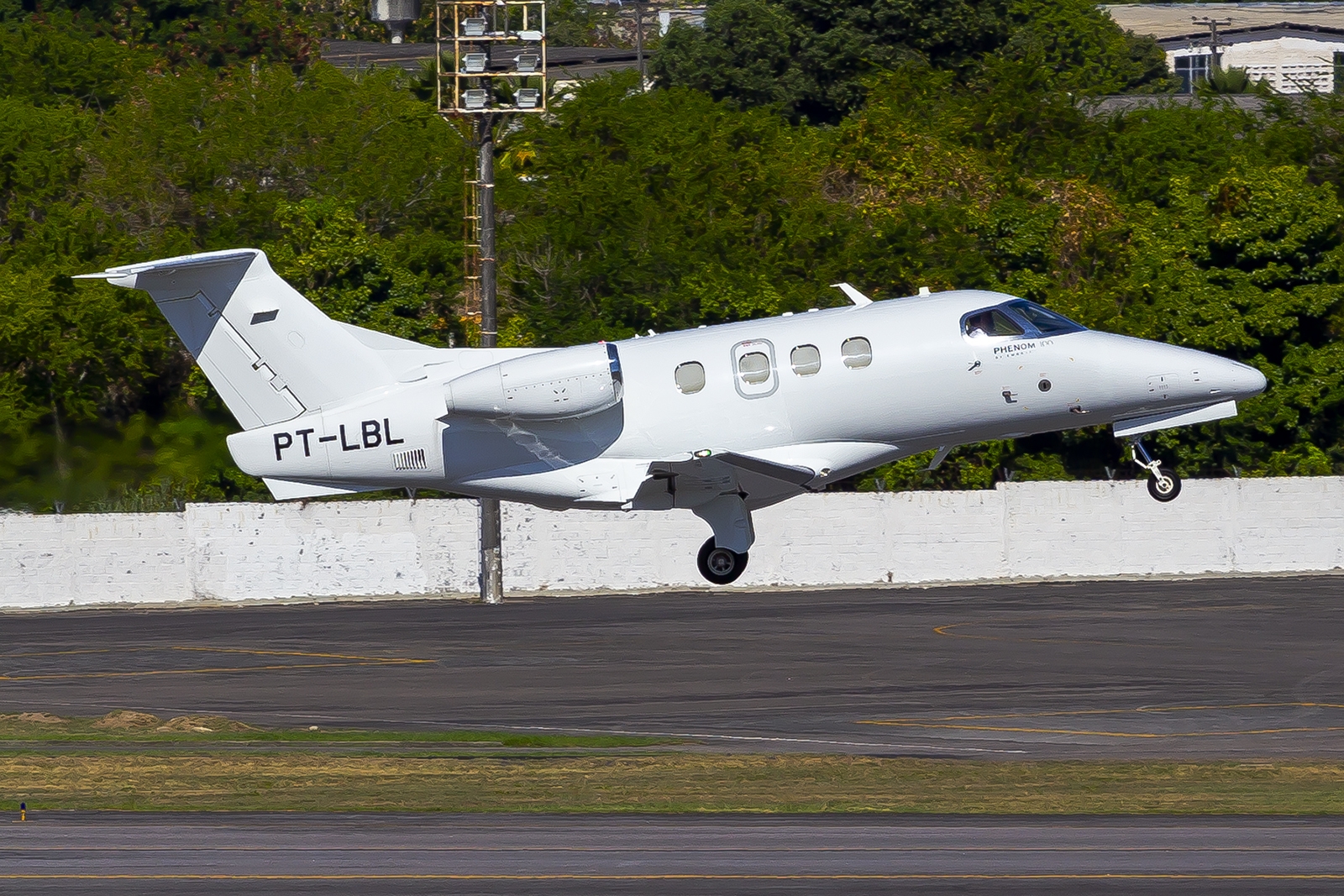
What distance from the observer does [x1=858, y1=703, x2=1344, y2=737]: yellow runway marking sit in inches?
995

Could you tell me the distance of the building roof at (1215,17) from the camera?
128m

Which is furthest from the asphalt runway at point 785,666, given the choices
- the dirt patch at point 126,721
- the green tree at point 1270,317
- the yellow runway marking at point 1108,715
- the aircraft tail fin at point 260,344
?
the aircraft tail fin at point 260,344

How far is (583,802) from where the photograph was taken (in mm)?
21219

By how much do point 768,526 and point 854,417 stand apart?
19.4 metres

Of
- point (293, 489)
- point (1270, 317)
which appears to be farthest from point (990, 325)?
point (1270, 317)

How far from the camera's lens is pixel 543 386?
73.7 feet

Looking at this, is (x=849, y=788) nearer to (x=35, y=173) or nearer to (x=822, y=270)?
(x=822, y=270)

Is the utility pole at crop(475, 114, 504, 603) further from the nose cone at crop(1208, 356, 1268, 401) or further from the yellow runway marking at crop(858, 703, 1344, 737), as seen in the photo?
the nose cone at crop(1208, 356, 1268, 401)

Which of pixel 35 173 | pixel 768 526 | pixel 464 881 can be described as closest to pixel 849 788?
pixel 464 881

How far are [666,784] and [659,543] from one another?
20265 millimetres

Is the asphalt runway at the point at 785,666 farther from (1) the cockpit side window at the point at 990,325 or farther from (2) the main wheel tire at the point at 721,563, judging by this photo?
(1) the cockpit side window at the point at 990,325

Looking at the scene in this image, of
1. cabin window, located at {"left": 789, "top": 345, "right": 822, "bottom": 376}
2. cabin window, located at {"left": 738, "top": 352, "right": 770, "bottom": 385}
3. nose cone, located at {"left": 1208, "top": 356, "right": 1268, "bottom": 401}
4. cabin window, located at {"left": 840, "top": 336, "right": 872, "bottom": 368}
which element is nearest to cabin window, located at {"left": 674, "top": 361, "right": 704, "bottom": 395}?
cabin window, located at {"left": 738, "top": 352, "right": 770, "bottom": 385}

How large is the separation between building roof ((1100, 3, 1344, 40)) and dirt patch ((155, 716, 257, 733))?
109759mm

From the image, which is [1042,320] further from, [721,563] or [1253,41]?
[1253,41]
